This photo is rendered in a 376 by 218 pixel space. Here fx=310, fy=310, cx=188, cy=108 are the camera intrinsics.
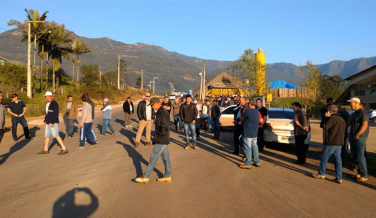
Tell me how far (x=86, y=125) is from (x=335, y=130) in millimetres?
7570

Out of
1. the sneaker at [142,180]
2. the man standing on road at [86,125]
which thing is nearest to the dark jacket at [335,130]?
the sneaker at [142,180]

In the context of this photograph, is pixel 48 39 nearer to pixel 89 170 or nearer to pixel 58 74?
pixel 58 74

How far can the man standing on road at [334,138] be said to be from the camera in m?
6.82

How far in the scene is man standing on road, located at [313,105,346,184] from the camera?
268 inches

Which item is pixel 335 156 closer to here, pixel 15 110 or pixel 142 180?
pixel 142 180

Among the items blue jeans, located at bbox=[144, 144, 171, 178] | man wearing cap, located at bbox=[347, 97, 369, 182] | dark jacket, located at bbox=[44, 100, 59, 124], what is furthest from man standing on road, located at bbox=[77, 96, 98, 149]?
man wearing cap, located at bbox=[347, 97, 369, 182]

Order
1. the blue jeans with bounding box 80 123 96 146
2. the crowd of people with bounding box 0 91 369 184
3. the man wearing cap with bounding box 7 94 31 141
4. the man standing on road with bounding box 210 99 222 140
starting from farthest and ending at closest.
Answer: the man standing on road with bounding box 210 99 222 140 < the man wearing cap with bounding box 7 94 31 141 < the blue jeans with bounding box 80 123 96 146 < the crowd of people with bounding box 0 91 369 184

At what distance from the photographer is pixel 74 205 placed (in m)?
5.14

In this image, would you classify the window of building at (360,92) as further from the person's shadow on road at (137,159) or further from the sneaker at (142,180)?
the sneaker at (142,180)

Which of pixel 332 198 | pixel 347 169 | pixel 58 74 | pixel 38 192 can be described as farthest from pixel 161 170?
pixel 58 74

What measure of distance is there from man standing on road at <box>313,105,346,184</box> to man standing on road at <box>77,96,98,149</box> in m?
7.19

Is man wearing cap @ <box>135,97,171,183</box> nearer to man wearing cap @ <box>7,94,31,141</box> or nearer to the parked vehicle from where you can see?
the parked vehicle

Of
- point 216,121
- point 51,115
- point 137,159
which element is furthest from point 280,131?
point 51,115

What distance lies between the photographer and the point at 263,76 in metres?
31.6
